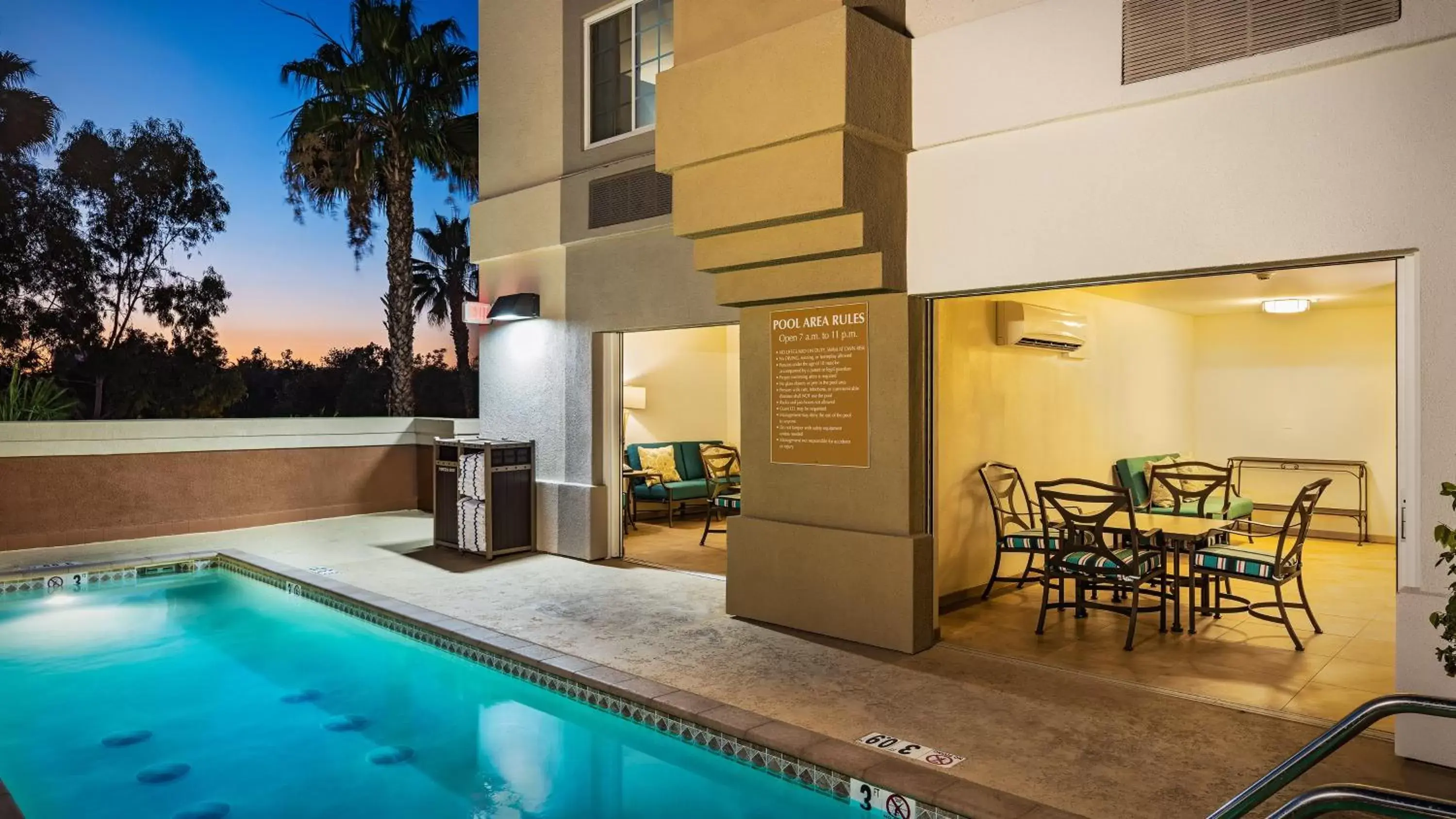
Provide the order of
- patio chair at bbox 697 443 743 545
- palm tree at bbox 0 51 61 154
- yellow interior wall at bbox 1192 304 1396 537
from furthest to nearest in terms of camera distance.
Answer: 1. palm tree at bbox 0 51 61 154
2. yellow interior wall at bbox 1192 304 1396 537
3. patio chair at bbox 697 443 743 545

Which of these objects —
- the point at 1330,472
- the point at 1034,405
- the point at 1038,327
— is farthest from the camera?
the point at 1330,472

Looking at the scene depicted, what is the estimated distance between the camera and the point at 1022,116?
4520 mm

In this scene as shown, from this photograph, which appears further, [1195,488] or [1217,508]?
[1195,488]

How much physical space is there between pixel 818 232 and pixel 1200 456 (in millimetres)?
7435

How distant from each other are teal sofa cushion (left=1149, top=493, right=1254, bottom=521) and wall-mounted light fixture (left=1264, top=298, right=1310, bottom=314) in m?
2.05

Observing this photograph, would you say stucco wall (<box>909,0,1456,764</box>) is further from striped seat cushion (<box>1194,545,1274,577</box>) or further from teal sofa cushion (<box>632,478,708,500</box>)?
teal sofa cushion (<box>632,478,708,500</box>)

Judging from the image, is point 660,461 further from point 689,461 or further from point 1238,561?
point 1238,561

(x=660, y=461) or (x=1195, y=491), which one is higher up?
(x=660, y=461)

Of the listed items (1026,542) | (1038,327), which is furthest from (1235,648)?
(1038,327)

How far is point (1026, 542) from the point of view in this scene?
5.86 meters

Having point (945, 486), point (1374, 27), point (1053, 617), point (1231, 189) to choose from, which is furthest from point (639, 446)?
point (1374, 27)

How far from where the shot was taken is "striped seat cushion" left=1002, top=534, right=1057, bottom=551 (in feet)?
19.1

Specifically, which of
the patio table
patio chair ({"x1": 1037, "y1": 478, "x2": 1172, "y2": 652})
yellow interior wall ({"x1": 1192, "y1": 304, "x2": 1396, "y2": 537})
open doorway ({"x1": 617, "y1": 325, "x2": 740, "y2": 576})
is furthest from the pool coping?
yellow interior wall ({"x1": 1192, "y1": 304, "x2": 1396, "y2": 537})

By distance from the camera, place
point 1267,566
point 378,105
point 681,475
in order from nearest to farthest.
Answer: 1. point 1267,566
2. point 681,475
3. point 378,105
